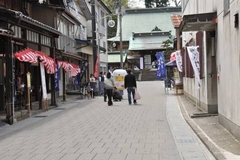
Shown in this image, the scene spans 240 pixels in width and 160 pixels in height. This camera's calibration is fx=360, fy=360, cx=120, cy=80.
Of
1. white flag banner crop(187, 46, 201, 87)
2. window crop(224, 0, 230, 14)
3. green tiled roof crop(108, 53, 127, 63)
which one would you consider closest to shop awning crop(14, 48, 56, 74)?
white flag banner crop(187, 46, 201, 87)

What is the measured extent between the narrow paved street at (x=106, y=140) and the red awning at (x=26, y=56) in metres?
2.52

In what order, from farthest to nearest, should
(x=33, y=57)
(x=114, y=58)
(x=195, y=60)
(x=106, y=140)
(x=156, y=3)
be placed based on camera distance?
1. (x=156, y=3)
2. (x=114, y=58)
3. (x=195, y=60)
4. (x=33, y=57)
5. (x=106, y=140)

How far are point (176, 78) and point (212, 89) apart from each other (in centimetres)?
1743

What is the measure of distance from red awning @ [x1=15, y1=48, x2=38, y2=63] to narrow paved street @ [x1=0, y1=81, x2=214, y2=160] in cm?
252

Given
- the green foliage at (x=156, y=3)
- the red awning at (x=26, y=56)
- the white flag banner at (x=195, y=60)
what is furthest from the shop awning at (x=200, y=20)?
the green foliage at (x=156, y=3)

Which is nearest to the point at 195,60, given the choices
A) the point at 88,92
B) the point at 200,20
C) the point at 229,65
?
the point at 200,20

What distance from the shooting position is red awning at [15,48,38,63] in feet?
46.9

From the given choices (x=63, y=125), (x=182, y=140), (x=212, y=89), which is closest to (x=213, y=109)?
(x=212, y=89)

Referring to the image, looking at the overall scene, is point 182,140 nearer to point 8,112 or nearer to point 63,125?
point 63,125

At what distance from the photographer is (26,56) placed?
1482cm

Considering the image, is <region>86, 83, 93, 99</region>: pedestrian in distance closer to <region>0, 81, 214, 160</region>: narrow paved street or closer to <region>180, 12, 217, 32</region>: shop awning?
<region>0, 81, 214, 160</region>: narrow paved street

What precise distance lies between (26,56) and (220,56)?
7.76 meters

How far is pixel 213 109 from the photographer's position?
47.8 ft

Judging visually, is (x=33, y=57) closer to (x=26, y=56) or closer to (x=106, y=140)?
(x=26, y=56)
